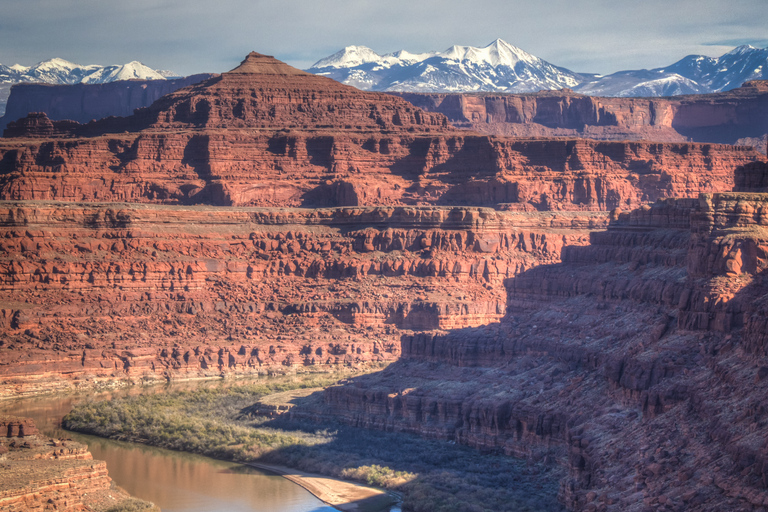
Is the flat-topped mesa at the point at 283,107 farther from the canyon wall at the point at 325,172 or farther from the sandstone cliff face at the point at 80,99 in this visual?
the sandstone cliff face at the point at 80,99

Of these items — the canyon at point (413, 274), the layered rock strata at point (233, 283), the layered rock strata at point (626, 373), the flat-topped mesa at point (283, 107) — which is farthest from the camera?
the flat-topped mesa at point (283, 107)

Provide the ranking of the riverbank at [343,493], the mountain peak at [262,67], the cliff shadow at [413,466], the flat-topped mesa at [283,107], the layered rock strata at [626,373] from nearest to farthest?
the layered rock strata at [626,373] < the cliff shadow at [413,466] < the riverbank at [343,493] < the flat-topped mesa at [283,107] < the mountain peak at [262,67]

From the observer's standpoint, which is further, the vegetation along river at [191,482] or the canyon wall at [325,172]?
the canyon wall at [325,172]

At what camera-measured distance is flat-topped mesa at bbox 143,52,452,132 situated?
120m

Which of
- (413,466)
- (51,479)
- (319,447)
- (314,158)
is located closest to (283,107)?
(314,158)

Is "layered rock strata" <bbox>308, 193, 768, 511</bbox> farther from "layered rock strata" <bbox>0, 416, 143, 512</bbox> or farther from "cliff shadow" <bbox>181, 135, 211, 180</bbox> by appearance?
"cliff shadow" <bbox>181, 135, 211, 180</bbox>

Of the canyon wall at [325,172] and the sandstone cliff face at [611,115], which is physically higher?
the sandstone cliff face at [611,115]

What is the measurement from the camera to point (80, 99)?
186250 mm

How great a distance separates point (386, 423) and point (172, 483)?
9.63 m

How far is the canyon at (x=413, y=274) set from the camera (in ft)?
136

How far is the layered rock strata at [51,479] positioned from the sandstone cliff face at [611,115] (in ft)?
393

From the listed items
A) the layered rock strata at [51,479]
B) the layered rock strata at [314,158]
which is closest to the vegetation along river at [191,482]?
the layered rock strata at [51,479]

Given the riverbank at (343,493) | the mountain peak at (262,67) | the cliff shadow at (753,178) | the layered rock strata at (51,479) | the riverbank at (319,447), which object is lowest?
the riverbank at (343,493)

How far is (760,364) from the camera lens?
36.3 metres
